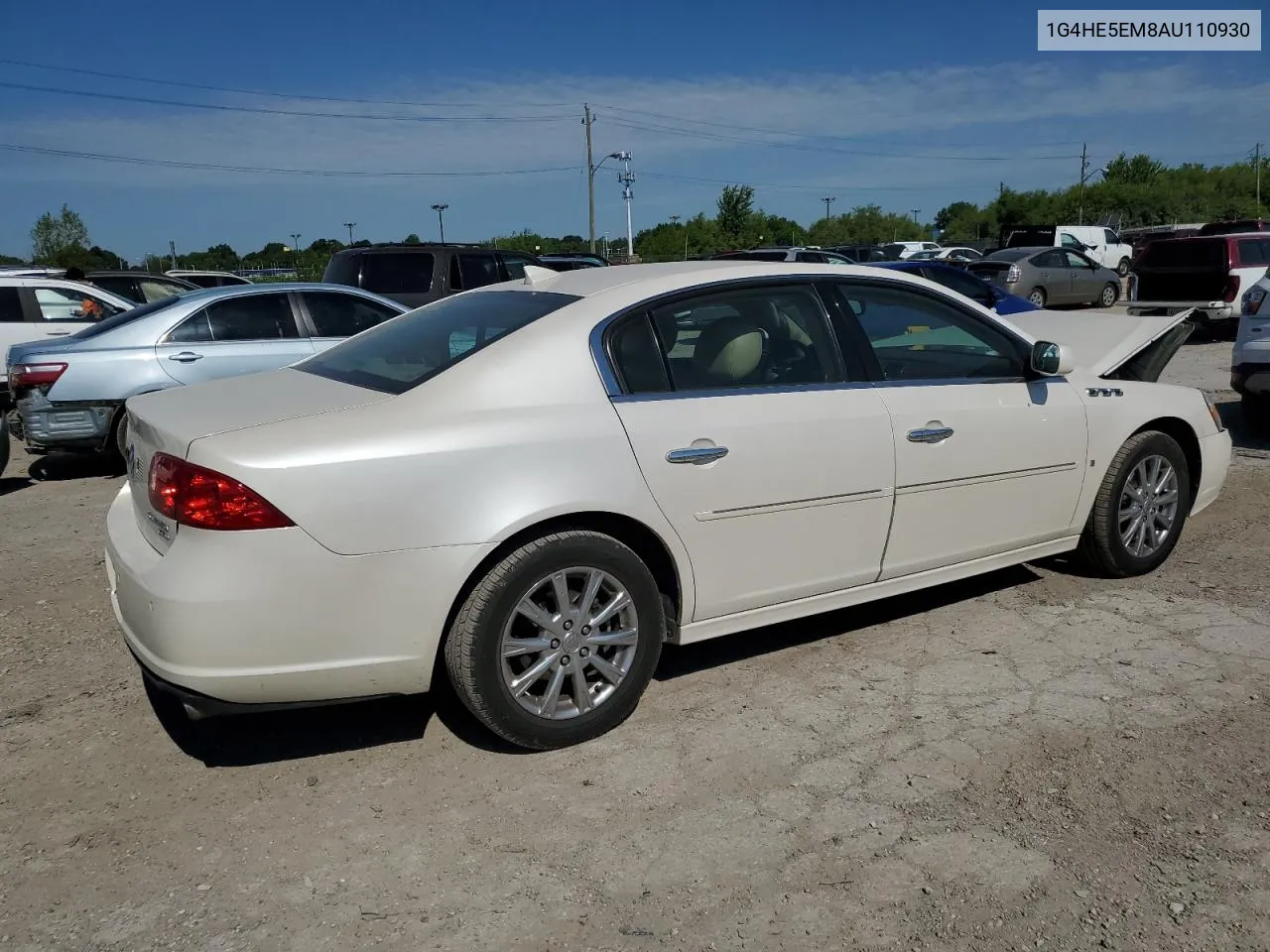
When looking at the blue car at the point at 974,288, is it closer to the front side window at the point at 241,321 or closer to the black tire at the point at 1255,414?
the black tire at the point at 1255,414

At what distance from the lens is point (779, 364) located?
4.04 meters

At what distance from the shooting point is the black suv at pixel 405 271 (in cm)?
1353

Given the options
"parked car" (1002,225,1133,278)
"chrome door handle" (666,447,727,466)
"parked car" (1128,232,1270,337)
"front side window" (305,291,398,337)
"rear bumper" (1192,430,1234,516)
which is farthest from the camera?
"parked car" (1002,225,1133,278)

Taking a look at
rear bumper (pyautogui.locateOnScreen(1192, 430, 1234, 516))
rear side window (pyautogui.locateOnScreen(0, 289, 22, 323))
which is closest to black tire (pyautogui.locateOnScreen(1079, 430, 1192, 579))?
rear bumper (pyautogui.locateOnScreen(1192, 430, 1234, 516))

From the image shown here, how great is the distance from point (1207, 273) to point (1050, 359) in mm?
14434

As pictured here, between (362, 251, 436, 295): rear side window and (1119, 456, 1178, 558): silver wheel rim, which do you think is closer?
(1119, 456, 1178, 558): silver wheel rim

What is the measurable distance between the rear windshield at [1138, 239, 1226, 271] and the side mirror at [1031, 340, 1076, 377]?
562 inches

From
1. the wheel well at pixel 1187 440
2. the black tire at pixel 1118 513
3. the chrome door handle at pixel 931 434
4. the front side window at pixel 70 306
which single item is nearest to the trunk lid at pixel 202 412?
the chrome door handle at pixel 931 434

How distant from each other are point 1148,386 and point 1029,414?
964 millimetres

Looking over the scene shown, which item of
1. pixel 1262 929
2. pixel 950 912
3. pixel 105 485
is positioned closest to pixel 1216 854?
pixel 1262 929

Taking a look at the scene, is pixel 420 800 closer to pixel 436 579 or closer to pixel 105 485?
pixel 436 579

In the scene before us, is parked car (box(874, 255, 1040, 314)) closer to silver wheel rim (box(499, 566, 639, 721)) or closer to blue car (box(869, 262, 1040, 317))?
blue car (box(869, 262, 1040, 317))

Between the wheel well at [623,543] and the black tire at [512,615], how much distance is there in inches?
1.0

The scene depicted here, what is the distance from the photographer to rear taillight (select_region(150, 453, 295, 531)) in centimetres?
301
